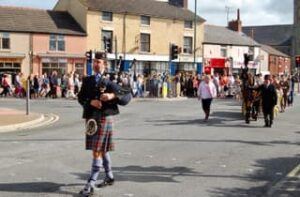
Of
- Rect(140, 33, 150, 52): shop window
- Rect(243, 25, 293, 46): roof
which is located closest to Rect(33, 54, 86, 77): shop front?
Rect(140, 33, 150, 52): shop window

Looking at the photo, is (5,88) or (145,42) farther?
(145,42)

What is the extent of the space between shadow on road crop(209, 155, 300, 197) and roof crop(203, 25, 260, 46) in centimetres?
5215

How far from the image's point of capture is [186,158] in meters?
11.0

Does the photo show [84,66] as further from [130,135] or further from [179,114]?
[130,135]

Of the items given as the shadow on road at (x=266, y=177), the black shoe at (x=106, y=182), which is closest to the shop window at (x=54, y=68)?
the shadow on road at (x=266, y=177)

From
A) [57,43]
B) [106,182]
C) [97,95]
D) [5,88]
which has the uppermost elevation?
[57,43]

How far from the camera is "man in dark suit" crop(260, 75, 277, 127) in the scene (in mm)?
17750

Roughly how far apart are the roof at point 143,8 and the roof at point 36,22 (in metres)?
2.44

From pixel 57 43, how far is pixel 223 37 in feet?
82.0

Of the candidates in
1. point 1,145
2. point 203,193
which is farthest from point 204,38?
point 203,193

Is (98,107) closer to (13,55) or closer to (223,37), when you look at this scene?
(13,55)

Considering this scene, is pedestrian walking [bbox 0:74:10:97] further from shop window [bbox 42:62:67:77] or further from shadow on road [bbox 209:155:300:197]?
shadow on road [bbox 209:155:300:197]

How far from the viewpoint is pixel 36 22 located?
48656 mm

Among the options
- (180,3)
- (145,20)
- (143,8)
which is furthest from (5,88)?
(180,3)
